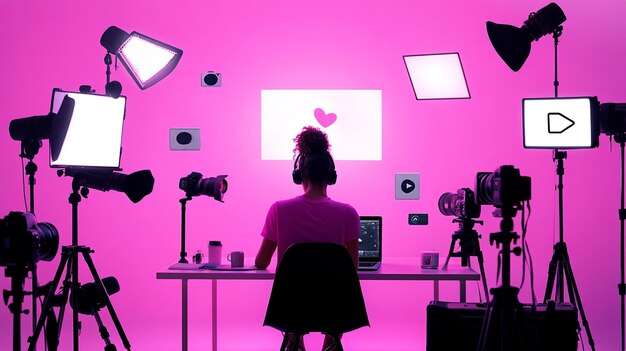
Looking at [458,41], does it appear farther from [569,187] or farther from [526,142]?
[569,187]

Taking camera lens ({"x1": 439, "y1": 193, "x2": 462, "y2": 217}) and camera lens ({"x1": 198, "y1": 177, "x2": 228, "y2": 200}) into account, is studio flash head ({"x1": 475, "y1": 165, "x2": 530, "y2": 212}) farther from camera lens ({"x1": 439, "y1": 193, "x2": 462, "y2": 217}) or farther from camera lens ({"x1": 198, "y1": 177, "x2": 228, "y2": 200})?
camera lens ({"x1": 198, "y1": 177, "x2": 228, "y2": 200})

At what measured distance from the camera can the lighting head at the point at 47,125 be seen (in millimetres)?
3203

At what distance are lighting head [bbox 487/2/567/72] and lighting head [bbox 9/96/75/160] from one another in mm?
2386

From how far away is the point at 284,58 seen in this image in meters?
4.86

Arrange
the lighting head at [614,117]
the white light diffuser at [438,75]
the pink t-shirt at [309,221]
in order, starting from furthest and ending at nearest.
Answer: the white light diffuser at [438,75] → the lighting head at [614,117] → the pink t-shirt at [309,221]

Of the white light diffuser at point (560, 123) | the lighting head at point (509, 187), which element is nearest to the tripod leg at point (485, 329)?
the lighting head at point (509, 187)

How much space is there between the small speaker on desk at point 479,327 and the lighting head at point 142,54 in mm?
2455

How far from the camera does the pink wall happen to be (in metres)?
4.80

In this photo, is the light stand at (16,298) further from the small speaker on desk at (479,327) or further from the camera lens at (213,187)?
the small speaker on desk at (479,327)

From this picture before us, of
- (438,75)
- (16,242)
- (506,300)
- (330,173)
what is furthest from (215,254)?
(438,75)

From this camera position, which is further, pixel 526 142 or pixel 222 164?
pixel 222 164

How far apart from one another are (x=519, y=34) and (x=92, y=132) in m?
2.57

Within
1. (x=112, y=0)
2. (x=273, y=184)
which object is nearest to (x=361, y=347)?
(x=273, y=184)

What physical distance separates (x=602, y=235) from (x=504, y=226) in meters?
2.35
